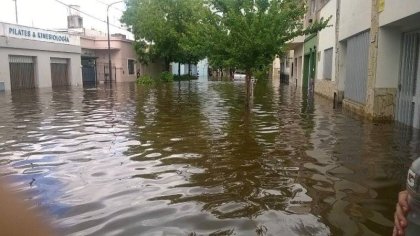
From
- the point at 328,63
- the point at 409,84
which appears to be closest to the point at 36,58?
the point at 328,63

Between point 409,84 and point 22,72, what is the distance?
28.3 m

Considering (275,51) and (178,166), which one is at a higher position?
(275,51)

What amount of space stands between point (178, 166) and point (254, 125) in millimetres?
4954

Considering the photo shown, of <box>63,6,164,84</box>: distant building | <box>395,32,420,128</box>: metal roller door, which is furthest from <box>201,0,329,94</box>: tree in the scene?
<box>63,6,164,84</box>: distant building

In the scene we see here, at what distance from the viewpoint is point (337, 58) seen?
1814 centimetres

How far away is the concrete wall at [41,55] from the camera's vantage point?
29.0m

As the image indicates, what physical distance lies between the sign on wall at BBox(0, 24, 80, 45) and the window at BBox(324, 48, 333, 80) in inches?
853

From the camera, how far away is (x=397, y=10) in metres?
10.1

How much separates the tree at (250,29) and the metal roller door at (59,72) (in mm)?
23787

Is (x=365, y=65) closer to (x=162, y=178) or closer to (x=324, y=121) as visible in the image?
(x=324, y=121)

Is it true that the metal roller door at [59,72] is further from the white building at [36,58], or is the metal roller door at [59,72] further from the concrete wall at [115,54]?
the concrete wall at [115,54]

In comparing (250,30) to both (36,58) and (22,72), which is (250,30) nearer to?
(22,72)

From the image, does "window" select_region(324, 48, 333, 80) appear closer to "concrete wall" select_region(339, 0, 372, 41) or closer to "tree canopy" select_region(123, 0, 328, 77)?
"concrete wall" select_region(339, 0, 372, 41)

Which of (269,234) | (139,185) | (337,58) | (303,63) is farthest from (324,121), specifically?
(303,63)
